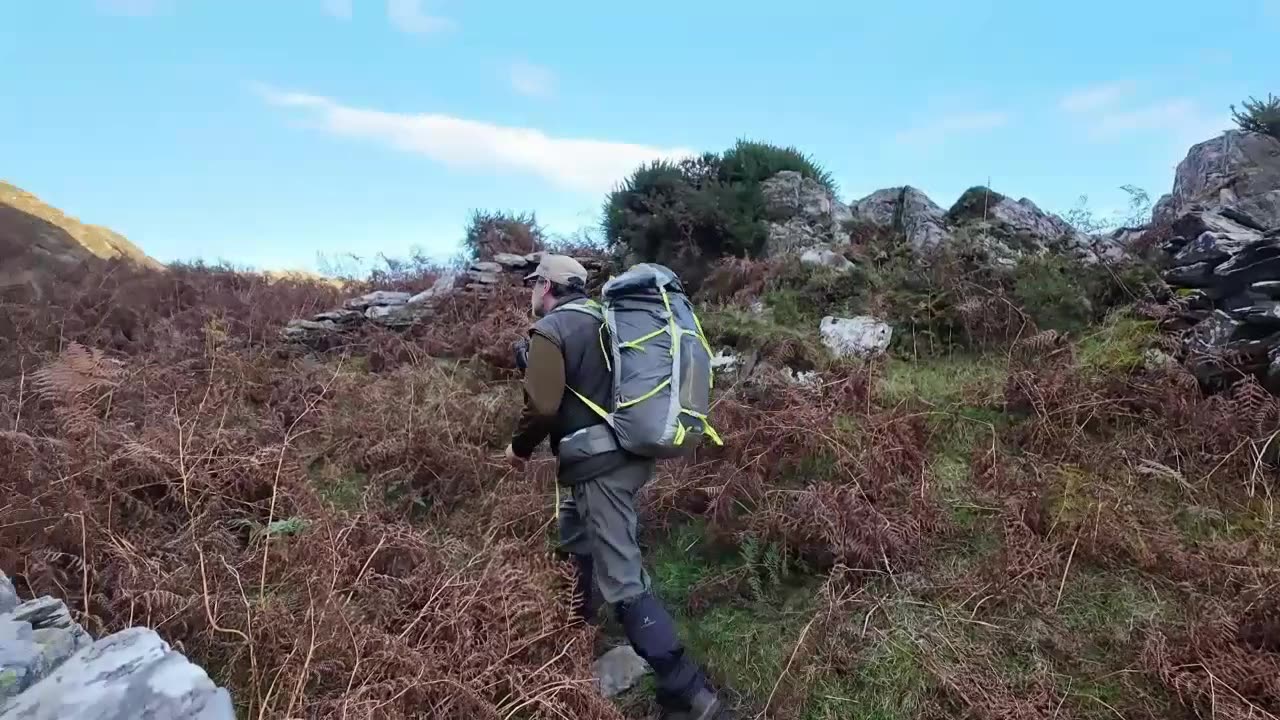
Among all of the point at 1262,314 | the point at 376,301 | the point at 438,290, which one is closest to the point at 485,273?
the point at 438,290

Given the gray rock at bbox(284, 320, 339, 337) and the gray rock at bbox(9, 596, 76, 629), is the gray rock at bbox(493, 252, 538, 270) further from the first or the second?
the gray rock at bbox(9, 596, 76, 629)

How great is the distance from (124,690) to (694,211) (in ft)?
24.3

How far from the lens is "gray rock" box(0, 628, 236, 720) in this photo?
302 centimetres

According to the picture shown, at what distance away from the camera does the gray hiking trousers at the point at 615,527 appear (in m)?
4.03

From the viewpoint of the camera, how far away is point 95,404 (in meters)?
6.05

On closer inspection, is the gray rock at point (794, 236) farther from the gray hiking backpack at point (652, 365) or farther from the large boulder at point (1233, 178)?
the gray hiking backpack at point (652, 365)

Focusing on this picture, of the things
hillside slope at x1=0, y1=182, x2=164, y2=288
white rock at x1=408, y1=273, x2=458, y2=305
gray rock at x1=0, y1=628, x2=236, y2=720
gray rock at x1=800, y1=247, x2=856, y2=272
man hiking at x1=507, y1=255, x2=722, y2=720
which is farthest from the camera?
hillside slope at x1=0, y1=182, x2=164, y2=288

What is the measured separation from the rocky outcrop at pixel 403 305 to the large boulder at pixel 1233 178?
21.4ft

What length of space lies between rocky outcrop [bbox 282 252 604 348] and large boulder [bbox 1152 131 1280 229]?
6.51 metres

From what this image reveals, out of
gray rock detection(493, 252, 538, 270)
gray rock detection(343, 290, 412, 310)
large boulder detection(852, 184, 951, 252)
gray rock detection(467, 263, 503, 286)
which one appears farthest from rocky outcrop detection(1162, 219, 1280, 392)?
gray rock detection(343, 290, 412, 310)

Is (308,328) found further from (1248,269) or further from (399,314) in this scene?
(1248,269)

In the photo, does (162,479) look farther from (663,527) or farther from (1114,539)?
(1114,539)

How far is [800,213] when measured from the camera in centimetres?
984

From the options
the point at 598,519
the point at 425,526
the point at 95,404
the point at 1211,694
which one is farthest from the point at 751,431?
the point at 95,404
